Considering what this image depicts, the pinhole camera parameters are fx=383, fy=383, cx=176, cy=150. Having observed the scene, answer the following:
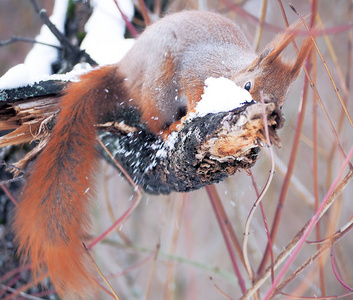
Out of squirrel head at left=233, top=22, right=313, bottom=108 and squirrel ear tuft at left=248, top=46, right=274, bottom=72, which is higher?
squirrel ear tuft at left=248, top=46, right=274, bottom=72

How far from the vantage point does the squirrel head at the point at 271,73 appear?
1411 millimetres

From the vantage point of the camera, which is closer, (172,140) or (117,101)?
(172,140)

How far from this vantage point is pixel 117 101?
5.66 ft

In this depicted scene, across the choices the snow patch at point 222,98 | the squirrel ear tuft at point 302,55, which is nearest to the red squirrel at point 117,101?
the squirrel ear tuft at point 302,55

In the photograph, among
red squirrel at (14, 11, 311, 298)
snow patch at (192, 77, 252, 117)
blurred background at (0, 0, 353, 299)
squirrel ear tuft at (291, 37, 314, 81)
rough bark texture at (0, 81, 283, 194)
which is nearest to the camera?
rough bark texture at (0, 81, 283, 194)

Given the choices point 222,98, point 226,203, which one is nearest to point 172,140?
point 222,98

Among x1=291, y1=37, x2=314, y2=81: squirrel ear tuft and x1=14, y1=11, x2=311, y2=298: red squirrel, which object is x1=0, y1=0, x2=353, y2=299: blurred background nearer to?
x1=14, y1=11, x2=311, y2=298: red squirrel

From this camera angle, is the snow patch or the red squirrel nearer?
the snow patch

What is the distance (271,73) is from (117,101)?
2.26 feet

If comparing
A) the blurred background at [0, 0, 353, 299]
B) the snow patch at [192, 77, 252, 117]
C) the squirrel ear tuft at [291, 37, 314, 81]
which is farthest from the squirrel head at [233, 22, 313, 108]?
the blurred background at [0, 0, 353, 299]

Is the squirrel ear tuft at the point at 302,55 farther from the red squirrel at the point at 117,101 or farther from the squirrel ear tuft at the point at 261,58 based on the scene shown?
the squirrel ear tuft at the point at 261,58

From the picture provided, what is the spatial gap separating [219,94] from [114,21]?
1.32m

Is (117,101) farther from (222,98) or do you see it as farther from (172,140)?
(222,98)

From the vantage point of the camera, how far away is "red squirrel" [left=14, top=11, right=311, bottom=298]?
4.59ft
